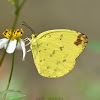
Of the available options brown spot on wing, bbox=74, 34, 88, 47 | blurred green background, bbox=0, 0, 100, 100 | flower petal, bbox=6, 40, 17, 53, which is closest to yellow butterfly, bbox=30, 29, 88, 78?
brown spot on wing, bbox=74, 34, 88, 47

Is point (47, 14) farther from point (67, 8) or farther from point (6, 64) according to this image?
point (6, 64)

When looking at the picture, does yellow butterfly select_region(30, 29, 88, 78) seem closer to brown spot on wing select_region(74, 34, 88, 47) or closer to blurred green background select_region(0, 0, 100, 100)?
brown spot on wing select_region(74, 34, 88, 47)

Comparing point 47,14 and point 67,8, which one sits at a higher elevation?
point 67,8

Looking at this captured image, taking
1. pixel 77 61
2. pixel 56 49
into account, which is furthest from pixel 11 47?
pixel 77 61

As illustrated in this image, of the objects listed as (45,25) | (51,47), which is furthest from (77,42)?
(45,25)

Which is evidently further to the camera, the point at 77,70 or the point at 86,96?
the point at 77,70

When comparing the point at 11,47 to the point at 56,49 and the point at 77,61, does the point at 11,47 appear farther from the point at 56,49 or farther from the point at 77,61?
the point at 77,61

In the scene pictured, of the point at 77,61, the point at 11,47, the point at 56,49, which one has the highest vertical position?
the point at 77,61
